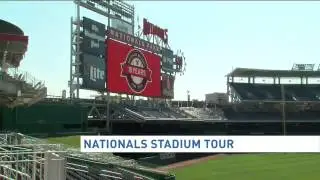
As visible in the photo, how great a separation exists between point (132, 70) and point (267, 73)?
26.9 metres

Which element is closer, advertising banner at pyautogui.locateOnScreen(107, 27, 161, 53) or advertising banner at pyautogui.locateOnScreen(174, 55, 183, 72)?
advertising banner at pyautogui.locateOnScreen(107, 27, 161, 53)

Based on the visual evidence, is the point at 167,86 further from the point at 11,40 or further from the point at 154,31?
the point at 11,40

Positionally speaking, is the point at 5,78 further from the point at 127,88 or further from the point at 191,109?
the point at 191,109

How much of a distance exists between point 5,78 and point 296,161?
59.0ft

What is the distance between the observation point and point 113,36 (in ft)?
134

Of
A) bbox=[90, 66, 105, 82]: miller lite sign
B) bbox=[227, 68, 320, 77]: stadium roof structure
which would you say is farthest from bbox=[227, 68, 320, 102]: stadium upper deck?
bbox=[90, 66, 105, 82]: miller lite sign

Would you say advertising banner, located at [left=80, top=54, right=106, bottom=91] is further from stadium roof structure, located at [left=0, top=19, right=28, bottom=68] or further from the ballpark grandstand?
stadium roof structure, located at [left=0, top=19, right=28, bottom=68]

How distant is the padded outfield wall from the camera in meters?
31.2

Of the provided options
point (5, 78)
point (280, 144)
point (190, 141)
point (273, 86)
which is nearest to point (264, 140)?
point (280, 144)

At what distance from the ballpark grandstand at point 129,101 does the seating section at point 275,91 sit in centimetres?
13

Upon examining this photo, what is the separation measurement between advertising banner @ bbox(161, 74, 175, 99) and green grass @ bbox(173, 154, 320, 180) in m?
15.6

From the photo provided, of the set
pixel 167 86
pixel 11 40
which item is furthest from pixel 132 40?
pixel 11 40

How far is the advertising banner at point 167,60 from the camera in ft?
160

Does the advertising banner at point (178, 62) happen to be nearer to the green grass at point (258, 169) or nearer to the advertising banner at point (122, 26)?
the advertising banner at point (122, 26)
